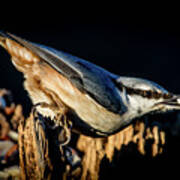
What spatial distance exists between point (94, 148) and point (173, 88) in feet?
2.90

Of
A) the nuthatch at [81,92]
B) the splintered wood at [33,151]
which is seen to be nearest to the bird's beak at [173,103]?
the nuthatch at [81,92]

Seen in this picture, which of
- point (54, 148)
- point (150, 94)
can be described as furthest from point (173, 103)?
point (54, 148)

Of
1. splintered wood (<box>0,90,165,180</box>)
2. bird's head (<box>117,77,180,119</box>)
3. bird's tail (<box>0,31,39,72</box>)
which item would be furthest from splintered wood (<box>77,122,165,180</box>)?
bird's tail (<box>0,31,39,72</box>)

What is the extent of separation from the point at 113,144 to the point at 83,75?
0.26 meters

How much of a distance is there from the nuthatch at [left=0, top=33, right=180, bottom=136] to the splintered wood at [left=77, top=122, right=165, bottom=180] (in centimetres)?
5

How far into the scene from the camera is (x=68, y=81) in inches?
13.2

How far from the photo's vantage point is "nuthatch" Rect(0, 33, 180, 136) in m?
0.33

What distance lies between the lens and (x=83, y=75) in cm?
35

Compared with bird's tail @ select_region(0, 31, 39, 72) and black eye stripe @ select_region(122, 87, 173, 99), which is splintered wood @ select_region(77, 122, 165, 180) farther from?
bird's tail @ select_region(0, 31, 39, 72)

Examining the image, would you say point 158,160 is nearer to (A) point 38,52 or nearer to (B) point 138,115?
(B) point 138,115

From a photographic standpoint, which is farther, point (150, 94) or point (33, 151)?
point (150, 94)

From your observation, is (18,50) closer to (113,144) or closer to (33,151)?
(33,151)

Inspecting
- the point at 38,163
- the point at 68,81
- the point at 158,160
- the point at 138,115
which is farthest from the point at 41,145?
the point at 158,160

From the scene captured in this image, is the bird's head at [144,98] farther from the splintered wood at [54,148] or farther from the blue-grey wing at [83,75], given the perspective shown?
the splintered wood at [54,148]
